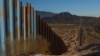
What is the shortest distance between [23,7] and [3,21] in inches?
112

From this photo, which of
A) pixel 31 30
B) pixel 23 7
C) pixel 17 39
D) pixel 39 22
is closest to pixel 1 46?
pixel 17 39

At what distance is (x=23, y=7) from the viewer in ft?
45.8

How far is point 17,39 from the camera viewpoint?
12.1 m

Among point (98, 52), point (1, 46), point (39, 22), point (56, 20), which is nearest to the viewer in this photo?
point (1, 46)

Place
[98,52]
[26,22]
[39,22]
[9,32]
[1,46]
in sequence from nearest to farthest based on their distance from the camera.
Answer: [1,46] < [9,32] < [98,52] < [26,22] < [39,22]

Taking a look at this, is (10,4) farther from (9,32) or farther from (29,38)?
(29,38)

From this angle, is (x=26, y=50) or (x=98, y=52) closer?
(x=26, y=50)

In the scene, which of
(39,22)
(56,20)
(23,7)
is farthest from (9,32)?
(56,20)

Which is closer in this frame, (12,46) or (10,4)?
(12,46)

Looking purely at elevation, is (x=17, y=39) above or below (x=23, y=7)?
below

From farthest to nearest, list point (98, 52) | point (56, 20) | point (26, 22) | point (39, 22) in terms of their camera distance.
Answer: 1. point (56, 20)
2. point (39, 22)
3. point (26, 22)
4. point (98, 52)

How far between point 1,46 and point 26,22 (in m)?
4.09

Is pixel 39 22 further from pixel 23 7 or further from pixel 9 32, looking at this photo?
pixel 9 32

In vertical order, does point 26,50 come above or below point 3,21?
below
